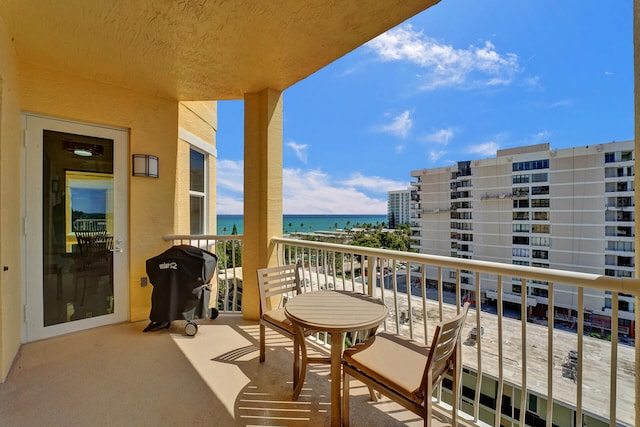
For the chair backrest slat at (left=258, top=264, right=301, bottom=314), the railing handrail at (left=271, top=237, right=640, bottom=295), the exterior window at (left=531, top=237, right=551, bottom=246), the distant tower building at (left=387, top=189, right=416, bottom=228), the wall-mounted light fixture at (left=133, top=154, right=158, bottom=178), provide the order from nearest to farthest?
the railing handrail at (left=271, top=237, right=640, bottom=295)
the chair backrest slat at (left=258, top=264, right=301, bottom=314)
the wall-mounted light fixture at (left=133, top=154, right=158, bottom=178)
the exterior window at (left=531, top=237, right=551, bottom=246)
the distant tower building at (left=387, top=189, right=416, bottom=228)

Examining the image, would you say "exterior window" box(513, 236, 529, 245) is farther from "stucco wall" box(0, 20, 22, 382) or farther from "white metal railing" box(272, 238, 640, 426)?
"stucco wall" box(0, 20, 22, 382)

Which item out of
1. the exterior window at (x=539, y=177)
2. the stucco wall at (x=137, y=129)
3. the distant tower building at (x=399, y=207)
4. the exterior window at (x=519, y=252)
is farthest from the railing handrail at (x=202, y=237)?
the distant tower building at (x=399, y=207)

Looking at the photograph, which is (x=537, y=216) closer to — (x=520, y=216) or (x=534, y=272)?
(x=520, y=216)

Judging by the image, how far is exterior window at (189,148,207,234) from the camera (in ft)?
15.2

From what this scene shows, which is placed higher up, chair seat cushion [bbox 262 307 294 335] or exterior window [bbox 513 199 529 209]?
exterior window [bbox 513 199 529 209]

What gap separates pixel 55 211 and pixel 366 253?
3.43 metres

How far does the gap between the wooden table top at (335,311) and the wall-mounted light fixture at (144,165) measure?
8.97 ft

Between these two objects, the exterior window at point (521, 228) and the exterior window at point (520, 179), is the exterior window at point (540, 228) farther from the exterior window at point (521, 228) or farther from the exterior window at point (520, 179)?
the exterior window at point (520, 179)

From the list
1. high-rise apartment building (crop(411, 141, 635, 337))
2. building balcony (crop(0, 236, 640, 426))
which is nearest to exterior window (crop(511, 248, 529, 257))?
high-rise apartment building (crop(411, 141, 635, 337))

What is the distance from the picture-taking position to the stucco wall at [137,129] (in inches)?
119

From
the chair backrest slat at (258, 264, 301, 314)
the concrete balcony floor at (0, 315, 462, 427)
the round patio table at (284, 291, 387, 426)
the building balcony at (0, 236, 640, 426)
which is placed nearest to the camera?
the building balcony at (0, 236, 640, 426)

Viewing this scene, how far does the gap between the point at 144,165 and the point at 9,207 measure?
4.37 feet

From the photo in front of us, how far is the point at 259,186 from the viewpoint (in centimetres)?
363

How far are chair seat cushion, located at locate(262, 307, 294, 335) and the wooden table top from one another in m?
0.25
